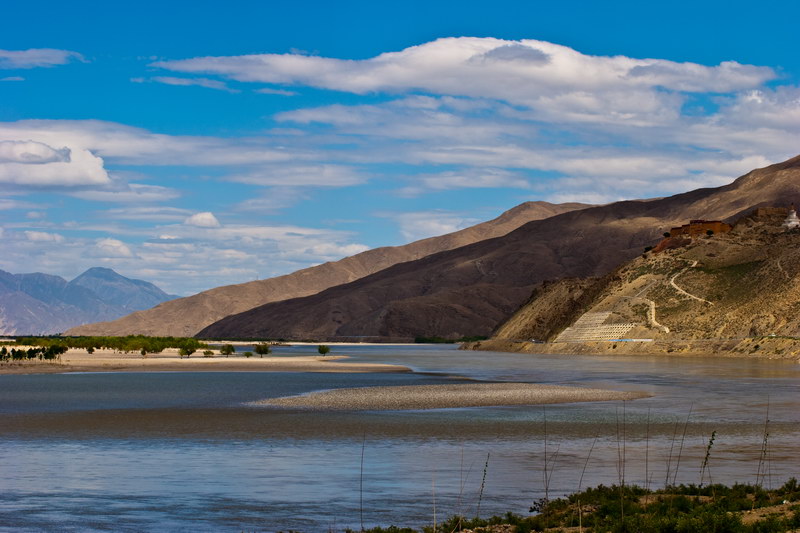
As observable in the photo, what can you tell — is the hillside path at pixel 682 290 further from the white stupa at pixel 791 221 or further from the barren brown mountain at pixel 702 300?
the white stupa at pixel 791 221

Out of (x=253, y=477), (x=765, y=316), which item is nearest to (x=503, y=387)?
(x=253, y=477)

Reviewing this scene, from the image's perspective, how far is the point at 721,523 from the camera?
1888 centimetres

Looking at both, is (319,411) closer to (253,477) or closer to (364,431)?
(364,431)

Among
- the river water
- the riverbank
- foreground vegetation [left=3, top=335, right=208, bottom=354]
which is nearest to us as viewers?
the river water

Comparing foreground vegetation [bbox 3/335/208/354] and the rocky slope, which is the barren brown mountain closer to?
the rocky slope

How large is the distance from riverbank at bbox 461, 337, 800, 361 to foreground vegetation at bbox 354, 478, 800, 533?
10179cm

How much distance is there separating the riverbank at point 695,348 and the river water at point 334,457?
232 feet

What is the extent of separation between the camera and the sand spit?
180 ft

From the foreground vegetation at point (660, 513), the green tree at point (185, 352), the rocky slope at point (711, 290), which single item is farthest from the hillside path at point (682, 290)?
the foreground vegetation at point (660, 513)

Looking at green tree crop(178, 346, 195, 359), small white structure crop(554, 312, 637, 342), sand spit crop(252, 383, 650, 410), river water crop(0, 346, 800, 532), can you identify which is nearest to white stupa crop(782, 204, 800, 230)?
small white structure crop(554, 312, 637, 342)

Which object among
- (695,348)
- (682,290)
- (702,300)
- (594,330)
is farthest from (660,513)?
(682,290)

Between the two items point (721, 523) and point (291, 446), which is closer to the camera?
point (721, 523)

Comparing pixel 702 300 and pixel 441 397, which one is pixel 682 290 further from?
pixel 441 397

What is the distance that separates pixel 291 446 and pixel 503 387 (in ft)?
114
